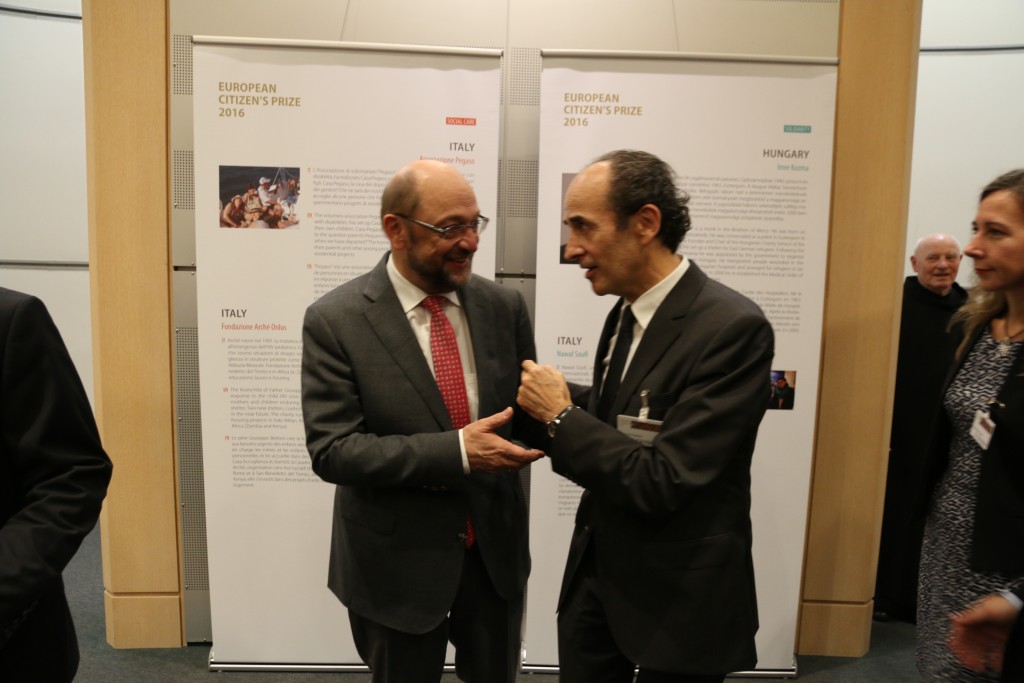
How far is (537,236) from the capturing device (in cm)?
321

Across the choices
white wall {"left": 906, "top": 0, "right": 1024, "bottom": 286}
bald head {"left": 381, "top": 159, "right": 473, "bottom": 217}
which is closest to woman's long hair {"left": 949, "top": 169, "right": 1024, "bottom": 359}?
bald head {"left": 381, "top": 159, "right": 473, "bottom": 217}

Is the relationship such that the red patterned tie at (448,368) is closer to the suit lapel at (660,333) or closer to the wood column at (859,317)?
the suit lapel at (660,333)

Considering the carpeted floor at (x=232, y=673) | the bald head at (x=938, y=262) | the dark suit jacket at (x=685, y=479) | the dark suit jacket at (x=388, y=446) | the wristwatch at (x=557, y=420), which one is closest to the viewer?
the dark suit jacket at (x=685, y=479)

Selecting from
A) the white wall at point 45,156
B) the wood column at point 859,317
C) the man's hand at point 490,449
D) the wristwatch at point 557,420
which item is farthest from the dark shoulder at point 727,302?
the white wall at point 45,156

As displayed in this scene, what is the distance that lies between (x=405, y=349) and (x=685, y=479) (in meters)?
0.73

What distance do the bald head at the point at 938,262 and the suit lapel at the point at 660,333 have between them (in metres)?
2.61

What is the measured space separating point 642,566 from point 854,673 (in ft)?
7.22

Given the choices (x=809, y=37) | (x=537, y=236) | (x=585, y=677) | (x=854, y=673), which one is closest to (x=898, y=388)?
(x=854, y=673)

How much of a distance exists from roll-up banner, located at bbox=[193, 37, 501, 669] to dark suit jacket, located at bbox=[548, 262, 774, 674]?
5.02 ft

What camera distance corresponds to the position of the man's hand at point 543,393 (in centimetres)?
180

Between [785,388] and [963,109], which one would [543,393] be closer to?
[785,388]

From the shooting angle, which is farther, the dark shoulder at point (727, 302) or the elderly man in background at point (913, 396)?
the elderly man in background at point (913, 396)

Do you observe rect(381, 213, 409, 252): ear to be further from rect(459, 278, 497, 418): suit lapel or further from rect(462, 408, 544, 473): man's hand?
rect(462, 408, 544, 473): man's hand

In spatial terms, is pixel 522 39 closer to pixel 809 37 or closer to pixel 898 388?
pixel 809 37
